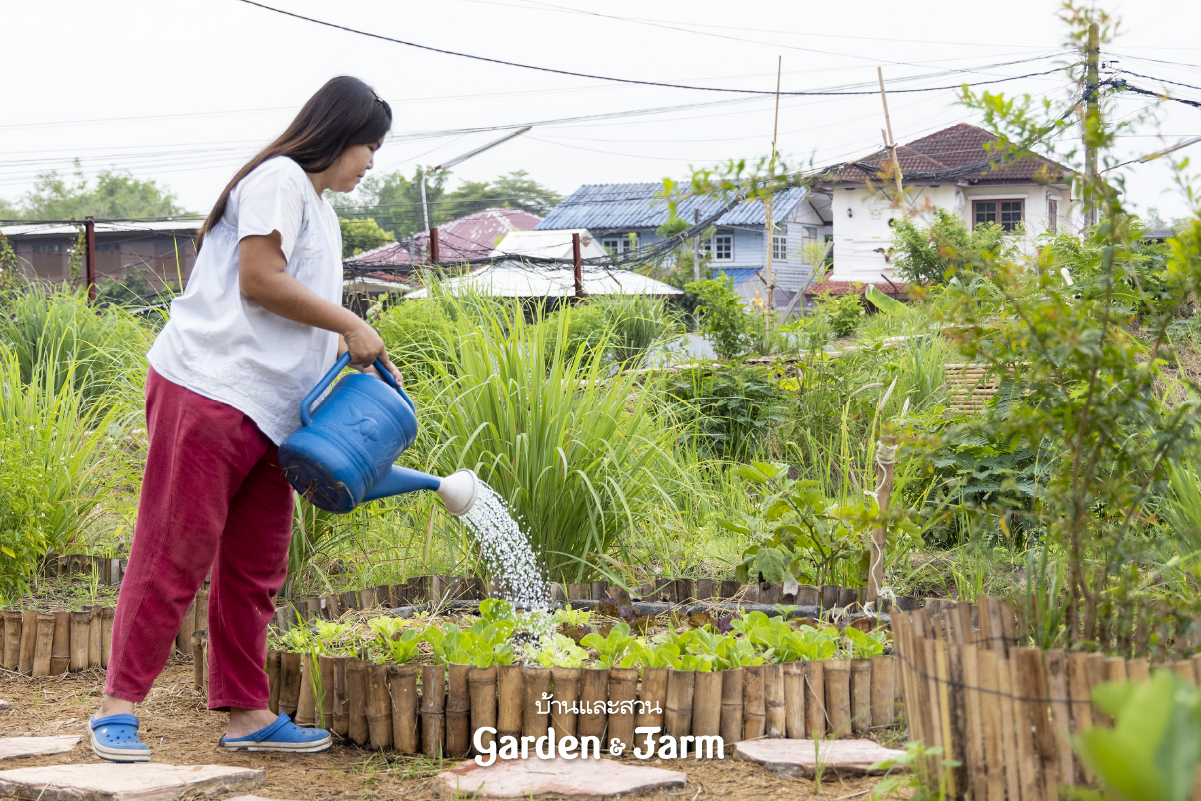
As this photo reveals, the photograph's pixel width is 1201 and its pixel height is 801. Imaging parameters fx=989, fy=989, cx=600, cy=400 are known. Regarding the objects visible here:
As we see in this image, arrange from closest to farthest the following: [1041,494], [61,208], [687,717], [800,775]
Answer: [1041,494] → [800,775] → [687,717] → [61,208]

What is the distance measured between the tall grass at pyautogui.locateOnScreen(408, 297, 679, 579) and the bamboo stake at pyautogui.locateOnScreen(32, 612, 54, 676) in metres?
1.12

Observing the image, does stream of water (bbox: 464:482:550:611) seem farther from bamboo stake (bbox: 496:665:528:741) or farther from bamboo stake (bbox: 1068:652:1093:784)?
bamboo stake (bbox: 1068:652:1093:784)

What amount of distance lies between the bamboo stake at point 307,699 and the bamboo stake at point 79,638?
3.05 feet

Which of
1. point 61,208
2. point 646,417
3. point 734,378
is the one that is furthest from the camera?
point 61,208

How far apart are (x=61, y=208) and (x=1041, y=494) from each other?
2617 inches

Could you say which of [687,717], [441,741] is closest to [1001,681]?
[687,717]

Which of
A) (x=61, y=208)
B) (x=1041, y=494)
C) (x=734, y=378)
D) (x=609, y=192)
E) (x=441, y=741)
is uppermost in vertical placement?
(x=61, y=208)

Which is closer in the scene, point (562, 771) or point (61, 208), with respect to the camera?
point (562, 771)

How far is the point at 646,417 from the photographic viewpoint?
3531mm

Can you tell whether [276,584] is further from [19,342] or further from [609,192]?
[609,192]

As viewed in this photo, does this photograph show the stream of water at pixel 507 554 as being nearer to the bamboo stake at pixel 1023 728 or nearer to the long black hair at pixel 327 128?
the long black hair at pixel 327 128

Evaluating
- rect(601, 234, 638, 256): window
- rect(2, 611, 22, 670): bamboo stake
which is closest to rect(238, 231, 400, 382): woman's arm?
rect(2, 611, 22, 670): bamboo stake

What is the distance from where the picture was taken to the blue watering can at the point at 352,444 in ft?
6.23

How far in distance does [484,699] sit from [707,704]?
1.44ft
